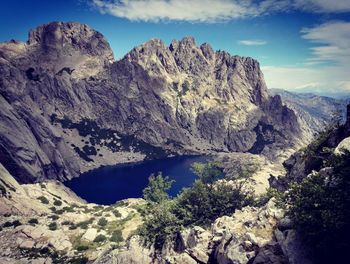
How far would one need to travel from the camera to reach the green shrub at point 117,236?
313ft

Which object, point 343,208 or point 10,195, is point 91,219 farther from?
point 343,208

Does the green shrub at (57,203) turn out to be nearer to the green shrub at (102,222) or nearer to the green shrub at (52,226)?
the green shrub at (102,222)

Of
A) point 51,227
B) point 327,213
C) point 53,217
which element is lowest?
point 53,217

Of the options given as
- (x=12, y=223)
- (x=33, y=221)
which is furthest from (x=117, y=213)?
(x=12, y=223)

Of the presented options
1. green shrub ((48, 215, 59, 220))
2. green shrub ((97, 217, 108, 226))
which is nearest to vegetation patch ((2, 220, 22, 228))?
green shrub ((48, 215, 59, 220))

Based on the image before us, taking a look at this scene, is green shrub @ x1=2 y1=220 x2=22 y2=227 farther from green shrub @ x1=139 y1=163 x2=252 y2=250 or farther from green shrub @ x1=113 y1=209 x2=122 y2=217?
green shrub @ x1=139 y1=163 x2=252 y2=250

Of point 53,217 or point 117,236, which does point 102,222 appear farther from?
point 53,217

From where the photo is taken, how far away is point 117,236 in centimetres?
9738

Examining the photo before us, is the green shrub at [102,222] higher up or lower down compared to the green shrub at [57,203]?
higher up

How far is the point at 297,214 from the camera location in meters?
51.0

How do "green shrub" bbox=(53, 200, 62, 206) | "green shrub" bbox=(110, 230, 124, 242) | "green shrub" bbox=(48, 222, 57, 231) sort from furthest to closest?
1. "green shrub" bbox=(53, 200, 62, 206)
2. "green shrub" bbox=(48, 222, 57, 231)
3. "green shrub" bbox=(110, 230, 124, 242)

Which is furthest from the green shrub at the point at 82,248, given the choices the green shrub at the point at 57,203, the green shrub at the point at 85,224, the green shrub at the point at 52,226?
the green shrub at the point at 57,203

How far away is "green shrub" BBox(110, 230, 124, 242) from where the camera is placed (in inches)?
3755

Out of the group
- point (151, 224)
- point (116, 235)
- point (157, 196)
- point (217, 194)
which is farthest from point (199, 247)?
point (157, 196)
